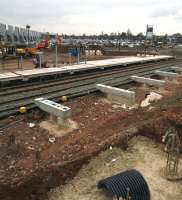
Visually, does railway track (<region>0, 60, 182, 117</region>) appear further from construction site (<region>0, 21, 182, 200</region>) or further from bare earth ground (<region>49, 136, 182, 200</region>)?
bare earth ground (<region>49, 136, 182, 200</region>)

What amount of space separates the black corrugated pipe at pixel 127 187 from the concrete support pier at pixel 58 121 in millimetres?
3922

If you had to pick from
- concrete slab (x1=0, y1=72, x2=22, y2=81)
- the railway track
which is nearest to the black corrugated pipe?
the railway track

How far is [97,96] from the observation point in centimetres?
1362

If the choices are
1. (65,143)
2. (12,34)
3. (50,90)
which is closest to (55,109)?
(65,143)

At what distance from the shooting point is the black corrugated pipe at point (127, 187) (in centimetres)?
497

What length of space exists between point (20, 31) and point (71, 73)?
1106 inches

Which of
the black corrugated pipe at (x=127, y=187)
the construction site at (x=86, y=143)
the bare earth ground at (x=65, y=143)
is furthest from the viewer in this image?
the bare earth ground at (x=65, y=143)

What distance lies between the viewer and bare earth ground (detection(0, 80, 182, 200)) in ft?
18.4

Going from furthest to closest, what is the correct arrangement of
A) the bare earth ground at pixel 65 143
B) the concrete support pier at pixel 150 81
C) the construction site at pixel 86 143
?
the concrete support pier at pixel 150 81 < the bare earth ground at pixel 65 143 < the construction site at pixel 86 143

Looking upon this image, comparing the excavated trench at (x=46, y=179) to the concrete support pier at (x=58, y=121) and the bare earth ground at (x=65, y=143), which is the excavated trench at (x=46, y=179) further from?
the concrete support pier at (x=58, y=121)

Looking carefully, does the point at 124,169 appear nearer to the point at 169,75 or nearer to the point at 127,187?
the point at 127,187

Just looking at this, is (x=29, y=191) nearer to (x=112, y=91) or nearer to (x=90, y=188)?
(x=90, y=188)

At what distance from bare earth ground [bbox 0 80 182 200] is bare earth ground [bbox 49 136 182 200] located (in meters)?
0.20

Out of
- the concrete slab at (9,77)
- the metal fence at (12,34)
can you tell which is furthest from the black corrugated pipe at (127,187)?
the metal fence at (12,34)
